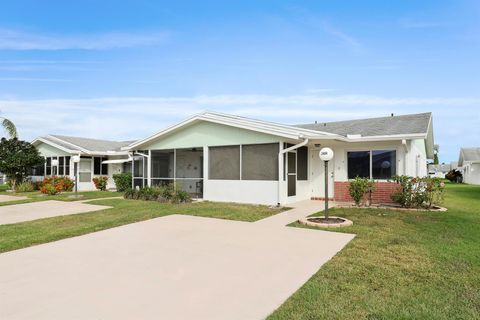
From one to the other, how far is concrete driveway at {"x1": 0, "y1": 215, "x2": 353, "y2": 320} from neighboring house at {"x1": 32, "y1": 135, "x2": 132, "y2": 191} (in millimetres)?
15372

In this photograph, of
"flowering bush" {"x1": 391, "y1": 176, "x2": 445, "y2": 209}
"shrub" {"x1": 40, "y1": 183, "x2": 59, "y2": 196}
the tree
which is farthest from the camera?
the tree

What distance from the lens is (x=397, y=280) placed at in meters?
4.11

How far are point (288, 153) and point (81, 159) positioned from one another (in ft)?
50.3

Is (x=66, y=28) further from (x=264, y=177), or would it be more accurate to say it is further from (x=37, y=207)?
(x=264, y=177)

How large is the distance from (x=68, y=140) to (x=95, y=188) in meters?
4.41

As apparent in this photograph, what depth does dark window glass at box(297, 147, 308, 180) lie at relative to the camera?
42.8ft

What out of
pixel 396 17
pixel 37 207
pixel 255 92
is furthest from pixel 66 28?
pixel 396 17

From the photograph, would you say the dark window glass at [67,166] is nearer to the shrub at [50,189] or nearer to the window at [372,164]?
the shrub at [50,189]

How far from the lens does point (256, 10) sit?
39.5 ft

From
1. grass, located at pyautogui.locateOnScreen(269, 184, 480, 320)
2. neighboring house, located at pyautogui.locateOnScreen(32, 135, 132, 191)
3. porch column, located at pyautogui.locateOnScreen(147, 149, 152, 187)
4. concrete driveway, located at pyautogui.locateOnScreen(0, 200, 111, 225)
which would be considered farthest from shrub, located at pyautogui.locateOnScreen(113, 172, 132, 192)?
grass, located at pyautogui.locateOnScreen(269, 184, 480, 320)

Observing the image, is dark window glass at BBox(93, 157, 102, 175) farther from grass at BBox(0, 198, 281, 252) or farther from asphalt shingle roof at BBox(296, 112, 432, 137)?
asphalt shingle roof at BBox(296, 112, 432, 137)

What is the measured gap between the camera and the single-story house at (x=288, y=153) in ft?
38.6

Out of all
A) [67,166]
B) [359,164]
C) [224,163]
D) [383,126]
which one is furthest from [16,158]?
[383,126]

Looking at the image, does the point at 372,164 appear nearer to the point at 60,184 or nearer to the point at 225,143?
the point at 225,143
